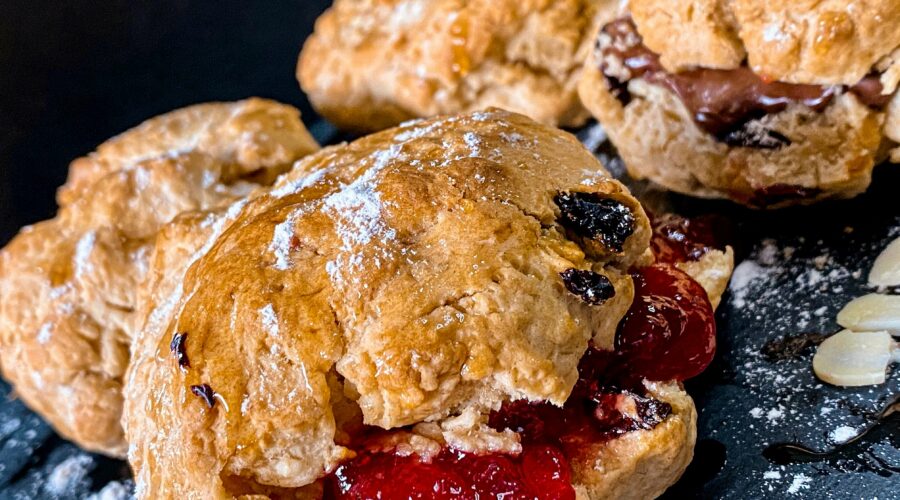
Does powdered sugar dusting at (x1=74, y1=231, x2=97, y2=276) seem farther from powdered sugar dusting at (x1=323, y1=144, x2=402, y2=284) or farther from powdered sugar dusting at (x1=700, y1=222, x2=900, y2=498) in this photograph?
powdered sugar dusting at (x1=700, y1=222, x2=900, y2=498)

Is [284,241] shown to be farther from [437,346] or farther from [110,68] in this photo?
[110,68]

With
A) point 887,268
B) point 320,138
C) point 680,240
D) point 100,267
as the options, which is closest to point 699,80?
point 680,240

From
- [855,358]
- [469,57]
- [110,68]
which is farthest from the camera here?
[110,68]

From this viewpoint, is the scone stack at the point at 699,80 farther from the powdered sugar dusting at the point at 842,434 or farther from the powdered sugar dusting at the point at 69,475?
the powdered sugar dusting at the point at 69,475

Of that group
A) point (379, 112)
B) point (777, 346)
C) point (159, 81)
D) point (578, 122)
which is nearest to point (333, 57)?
point (379, 112)

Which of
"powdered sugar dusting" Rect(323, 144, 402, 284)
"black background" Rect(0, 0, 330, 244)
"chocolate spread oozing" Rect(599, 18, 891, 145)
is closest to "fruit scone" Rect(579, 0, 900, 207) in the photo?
"chocolate spread oozing" Rect(599, 18, 891, 145)

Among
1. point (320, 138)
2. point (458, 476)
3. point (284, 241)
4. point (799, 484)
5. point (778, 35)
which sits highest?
point (778, 35)

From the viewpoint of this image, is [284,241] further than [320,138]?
No
